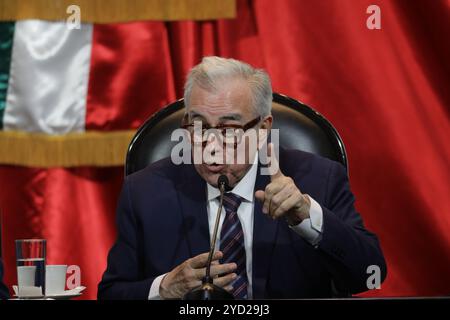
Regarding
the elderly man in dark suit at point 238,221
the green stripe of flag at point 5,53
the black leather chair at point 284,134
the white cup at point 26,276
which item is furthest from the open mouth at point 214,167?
the green stripe of flag at point 5,53

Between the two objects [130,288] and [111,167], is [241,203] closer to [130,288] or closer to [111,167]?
[130,288]

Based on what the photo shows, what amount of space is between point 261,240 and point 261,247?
19 millimetres

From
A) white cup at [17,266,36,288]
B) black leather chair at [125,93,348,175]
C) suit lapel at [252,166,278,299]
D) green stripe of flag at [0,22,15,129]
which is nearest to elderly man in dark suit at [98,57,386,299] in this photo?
suit lapel at [252,166,278,299]

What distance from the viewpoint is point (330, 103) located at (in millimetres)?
3295

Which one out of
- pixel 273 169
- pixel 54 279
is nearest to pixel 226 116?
pixel 273 169

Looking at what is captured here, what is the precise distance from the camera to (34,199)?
3.48m

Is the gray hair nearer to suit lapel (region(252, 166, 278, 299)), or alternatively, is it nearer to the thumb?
suit lapel (region(252, 166, 278, 299))

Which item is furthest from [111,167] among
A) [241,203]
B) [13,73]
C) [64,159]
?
[241,203]

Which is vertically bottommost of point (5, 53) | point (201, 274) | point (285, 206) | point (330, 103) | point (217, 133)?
point (201, 274)

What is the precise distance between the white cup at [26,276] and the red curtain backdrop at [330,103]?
1.63 meters

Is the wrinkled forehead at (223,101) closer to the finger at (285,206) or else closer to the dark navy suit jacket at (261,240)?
the dark navy suit jacket at (261,240)

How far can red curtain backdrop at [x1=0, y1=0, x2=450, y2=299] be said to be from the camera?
3223 millimetres

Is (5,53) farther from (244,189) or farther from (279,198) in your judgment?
(279,198)

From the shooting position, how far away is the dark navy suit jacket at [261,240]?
2012 millimetres
